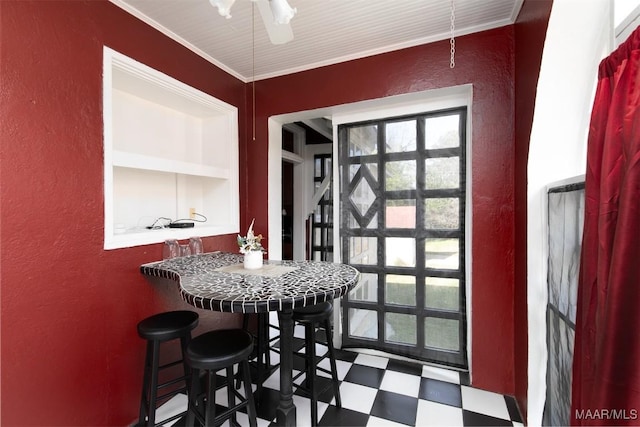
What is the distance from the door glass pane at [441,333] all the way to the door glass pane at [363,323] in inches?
17.4

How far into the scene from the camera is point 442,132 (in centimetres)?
222

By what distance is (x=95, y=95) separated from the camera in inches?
60.9

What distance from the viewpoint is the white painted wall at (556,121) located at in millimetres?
1234

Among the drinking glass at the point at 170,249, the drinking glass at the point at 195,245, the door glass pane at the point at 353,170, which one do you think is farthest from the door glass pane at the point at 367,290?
the drinking glass at the point at 170,249

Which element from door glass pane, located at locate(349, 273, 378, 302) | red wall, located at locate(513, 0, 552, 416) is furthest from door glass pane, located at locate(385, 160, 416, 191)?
door glass pane, located at locate(349, 273, 378, 302)

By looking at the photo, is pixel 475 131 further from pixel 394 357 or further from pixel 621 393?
pixel 394 357

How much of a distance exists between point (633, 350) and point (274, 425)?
1749 millimetres

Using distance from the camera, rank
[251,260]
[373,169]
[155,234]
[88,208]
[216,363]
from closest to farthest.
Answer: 1. [216,363]
2. [88,208]
3. [251,260]
4. [155,234]
5. [373,169]

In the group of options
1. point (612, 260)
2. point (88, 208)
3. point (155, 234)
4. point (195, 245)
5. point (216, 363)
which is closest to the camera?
point (612, 260)

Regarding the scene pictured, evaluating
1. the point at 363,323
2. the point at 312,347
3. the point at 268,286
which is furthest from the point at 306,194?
the point at 268,286

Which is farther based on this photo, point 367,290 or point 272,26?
point 367,290

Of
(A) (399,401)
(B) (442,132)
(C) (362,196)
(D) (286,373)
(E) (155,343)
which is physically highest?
(B) (442,132)

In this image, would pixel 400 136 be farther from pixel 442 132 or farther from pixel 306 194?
pixel 306 194

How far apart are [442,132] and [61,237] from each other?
2.58m
